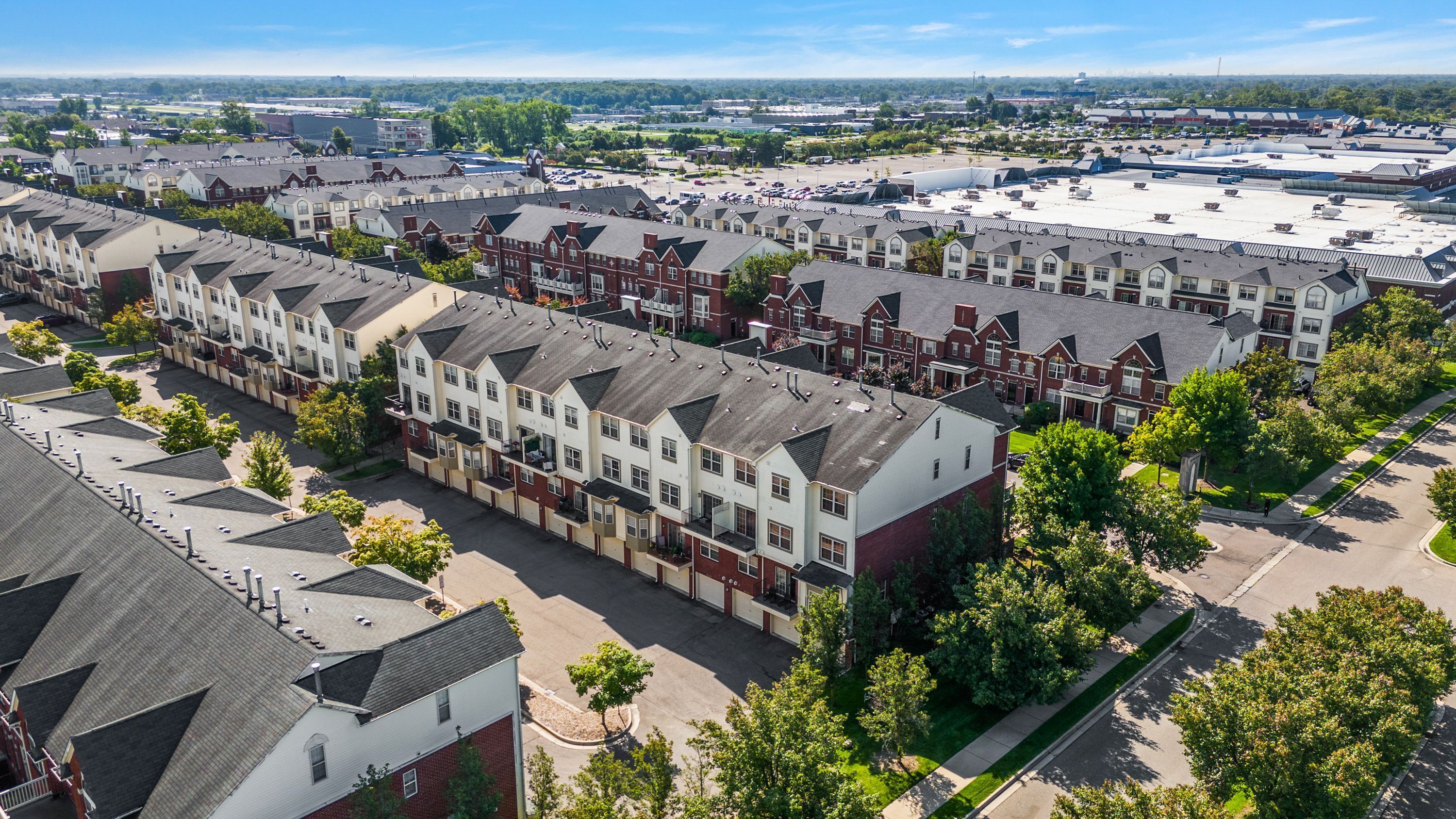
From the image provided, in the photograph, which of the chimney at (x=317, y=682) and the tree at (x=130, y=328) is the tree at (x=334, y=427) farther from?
the chimney at (x=317, y=682)

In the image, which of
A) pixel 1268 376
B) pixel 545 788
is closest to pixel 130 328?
pixel 545 788

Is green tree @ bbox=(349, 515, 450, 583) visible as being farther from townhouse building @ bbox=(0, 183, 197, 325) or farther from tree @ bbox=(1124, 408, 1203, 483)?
townhouse building @ bbox=(0, 183, 197, 325)

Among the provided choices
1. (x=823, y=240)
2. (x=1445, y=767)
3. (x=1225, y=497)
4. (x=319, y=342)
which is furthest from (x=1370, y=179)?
(x=319, y=342)

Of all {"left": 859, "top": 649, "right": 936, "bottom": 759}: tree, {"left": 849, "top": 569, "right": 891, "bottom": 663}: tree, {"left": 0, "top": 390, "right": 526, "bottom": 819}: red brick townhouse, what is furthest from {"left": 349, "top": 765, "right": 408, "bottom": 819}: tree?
{"left": 849, "top": 569, "right": 891, "bottom": 663}: tree

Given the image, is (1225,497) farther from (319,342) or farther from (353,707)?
(319,342)

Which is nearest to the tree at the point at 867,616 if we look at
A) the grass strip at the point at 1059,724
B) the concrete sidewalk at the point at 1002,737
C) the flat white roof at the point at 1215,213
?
the concrete sidewalk at the point at 1002,737
